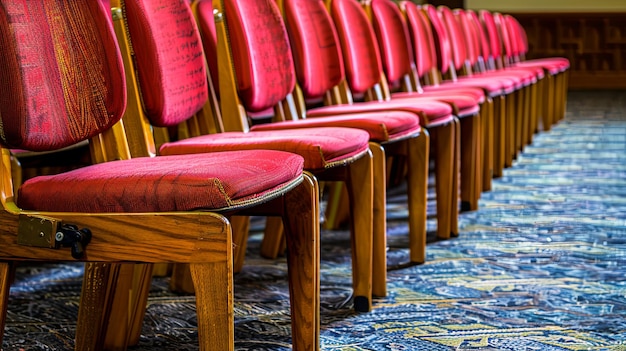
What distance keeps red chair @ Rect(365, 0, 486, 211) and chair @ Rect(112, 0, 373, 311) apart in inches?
38.9

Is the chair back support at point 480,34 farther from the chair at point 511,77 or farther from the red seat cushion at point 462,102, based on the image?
the red seat cushion at point 462,102

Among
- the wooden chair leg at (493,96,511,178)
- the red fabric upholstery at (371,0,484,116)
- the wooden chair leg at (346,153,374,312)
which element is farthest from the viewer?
the wooden chair leg at (493,96,511,178)

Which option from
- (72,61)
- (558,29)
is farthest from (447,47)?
(558,29)

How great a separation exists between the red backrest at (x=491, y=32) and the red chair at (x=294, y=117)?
11.7 feet

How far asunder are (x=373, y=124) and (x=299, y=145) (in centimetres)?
42

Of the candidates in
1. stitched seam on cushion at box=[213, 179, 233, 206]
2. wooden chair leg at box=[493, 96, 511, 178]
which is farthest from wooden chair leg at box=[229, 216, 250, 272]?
wooden chair leg at box=[493, 96, 511, 178]

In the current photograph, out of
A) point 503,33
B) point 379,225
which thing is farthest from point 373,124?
point 503,33

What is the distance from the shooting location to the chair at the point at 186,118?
61.7 inches

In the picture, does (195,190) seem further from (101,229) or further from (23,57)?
(23,57)

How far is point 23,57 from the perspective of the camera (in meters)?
1.20

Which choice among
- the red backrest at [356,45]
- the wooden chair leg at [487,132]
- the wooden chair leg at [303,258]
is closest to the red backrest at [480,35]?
the wooden chair leg at [487,132]

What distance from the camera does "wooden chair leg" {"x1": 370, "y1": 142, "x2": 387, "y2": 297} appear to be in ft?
6.31

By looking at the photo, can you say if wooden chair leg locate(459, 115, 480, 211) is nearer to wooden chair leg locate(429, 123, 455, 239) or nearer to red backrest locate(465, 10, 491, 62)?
wooden chair leg locate(429, 123, 455, 239)

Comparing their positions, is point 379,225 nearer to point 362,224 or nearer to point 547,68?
point 362,224
